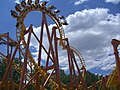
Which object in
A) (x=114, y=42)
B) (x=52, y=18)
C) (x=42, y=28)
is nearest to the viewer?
(x=114, y=42)

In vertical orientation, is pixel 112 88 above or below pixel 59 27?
below

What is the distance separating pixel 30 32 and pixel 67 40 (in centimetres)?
206

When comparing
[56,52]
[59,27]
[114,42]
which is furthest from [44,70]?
[114,42]

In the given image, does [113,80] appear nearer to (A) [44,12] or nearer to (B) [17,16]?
(A) [44,12]

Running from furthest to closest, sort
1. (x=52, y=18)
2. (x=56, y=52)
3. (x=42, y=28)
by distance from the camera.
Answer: (x=52, y=18), (x=42, y=28), (x=56, y=52)

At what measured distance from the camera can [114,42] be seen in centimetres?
745

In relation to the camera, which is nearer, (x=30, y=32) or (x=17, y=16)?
(x=30, y=32)

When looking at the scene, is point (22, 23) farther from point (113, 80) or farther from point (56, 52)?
point (113, 80)

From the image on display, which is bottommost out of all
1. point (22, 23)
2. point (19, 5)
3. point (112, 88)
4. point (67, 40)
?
point (112, 88)

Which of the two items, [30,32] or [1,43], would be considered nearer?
[30,32]

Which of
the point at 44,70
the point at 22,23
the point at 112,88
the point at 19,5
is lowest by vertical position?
the point at 112,88

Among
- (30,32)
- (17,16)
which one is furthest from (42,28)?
(17,16)

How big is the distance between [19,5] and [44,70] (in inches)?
106

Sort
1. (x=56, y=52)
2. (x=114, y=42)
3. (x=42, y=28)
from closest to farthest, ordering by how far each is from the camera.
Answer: (x=114, y=42)
(x=56, y=52)
(x=42, y=28)
